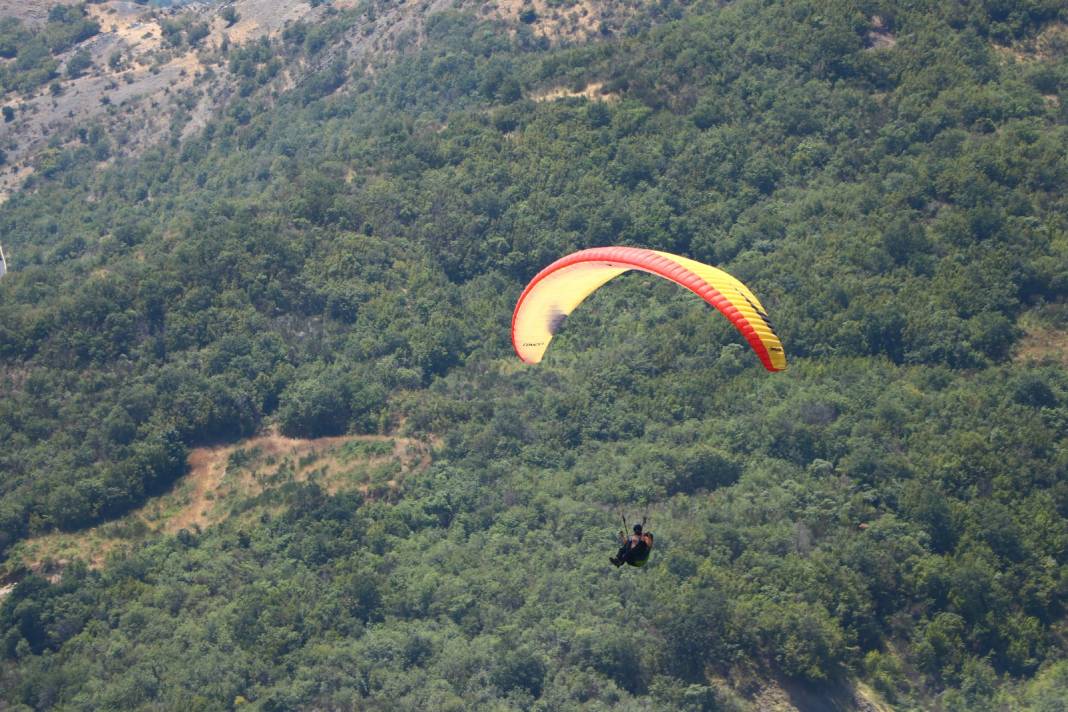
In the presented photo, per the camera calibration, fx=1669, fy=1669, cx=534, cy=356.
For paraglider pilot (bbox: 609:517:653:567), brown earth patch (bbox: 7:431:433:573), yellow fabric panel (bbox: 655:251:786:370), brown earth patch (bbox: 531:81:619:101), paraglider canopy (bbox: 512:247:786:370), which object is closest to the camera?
paraglider pilot (bbox: 609:517:653:567)

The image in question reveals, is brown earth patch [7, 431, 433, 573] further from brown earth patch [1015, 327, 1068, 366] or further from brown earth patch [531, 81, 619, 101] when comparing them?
brown earth patch [531, 81, 619, 101]

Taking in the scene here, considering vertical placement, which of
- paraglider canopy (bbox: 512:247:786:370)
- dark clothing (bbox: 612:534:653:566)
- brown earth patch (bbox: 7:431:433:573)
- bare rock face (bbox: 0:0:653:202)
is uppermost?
paraglider canopy (bbox: 512:247:786:370)

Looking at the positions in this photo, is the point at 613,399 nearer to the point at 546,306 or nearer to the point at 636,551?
the point at 546,306

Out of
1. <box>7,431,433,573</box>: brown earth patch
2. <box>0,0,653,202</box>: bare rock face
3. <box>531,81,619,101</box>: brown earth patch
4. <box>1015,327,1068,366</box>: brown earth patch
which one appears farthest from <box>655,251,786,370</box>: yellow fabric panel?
<box>0,0,653,202</box>: bare rock face

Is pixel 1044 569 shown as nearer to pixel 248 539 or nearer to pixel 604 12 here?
pixel 248 539

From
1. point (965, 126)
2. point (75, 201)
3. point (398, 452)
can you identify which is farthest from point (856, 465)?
point (75, 201)

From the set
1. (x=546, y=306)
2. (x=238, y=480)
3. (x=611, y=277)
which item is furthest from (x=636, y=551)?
(x=238, y=480)

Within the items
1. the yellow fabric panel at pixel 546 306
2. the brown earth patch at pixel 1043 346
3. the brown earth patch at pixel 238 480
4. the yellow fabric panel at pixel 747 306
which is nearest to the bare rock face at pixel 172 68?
the brown earth patch at pixel 238 480

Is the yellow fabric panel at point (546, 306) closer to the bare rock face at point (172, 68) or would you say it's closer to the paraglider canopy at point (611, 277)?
the paraglider canopy at point (611, 277)
